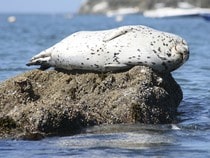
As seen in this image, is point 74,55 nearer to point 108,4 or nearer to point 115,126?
point 115,126

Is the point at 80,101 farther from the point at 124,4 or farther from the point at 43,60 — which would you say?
the point at 124,4

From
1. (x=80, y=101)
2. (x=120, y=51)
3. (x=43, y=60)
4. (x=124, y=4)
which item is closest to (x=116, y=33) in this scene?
(x=120, y=51)

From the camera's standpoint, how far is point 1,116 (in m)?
7.89

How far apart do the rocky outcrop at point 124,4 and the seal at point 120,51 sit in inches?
3182

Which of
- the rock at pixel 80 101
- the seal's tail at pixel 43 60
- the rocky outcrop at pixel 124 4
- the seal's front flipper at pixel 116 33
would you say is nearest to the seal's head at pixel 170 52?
the rock at pixel 80 101

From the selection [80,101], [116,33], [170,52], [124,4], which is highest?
[124,4]

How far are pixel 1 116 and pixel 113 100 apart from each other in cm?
138

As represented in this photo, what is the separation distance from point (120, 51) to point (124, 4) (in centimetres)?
12363

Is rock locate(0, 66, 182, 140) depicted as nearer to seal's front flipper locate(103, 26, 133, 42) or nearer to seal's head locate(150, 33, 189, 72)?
seal's head locate(150, 33, 189, 72)

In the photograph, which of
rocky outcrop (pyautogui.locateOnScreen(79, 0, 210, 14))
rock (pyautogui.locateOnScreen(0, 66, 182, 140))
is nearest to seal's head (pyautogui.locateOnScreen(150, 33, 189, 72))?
rock (pyautogui.locateOnScreen(0, 66, 182, 140))

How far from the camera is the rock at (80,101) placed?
7.79 meters

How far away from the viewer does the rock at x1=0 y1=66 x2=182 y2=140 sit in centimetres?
779

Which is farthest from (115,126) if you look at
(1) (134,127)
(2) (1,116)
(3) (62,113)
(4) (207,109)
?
(4) (207,109)

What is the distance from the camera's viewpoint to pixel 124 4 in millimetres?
132000
